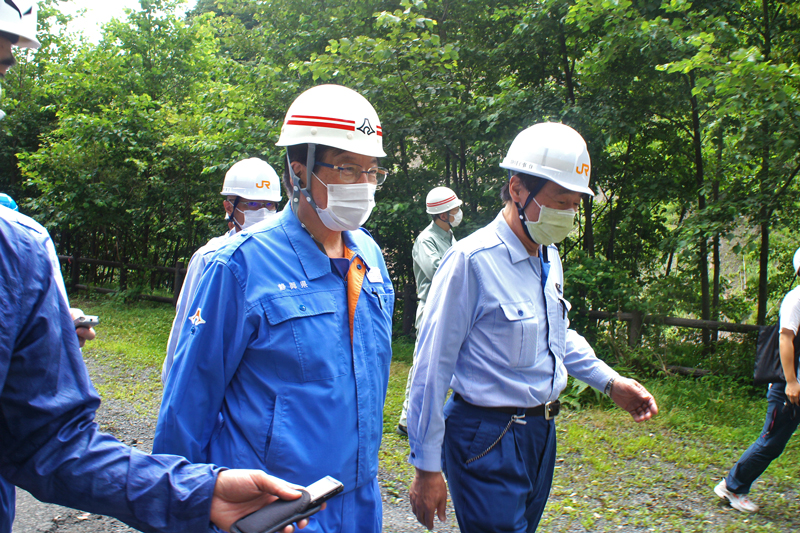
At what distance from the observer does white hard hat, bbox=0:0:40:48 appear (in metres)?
1.27

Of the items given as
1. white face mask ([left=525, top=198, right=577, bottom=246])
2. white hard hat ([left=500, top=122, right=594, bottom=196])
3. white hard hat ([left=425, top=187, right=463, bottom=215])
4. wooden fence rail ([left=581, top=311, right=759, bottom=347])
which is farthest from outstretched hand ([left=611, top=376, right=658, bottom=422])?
wooden fence rail ([left=581, top=311, right=759, bottom=347])

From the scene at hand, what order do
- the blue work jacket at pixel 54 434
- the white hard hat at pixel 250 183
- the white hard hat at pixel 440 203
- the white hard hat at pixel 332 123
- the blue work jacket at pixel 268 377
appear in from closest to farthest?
the blue work jacket at pixel 54 434
the blue work jacket at pixel 268 377
the white hard hat at pixel 332 123
the white hard hat at pixel 250 183
the white hard hat at pixel 440 203

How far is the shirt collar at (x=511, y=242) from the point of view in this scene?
270cm

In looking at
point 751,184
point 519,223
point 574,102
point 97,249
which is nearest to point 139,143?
point 97,249

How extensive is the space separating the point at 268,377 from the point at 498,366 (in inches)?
42.4

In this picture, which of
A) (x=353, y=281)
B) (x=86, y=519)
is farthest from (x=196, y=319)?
(x=86, y=519)

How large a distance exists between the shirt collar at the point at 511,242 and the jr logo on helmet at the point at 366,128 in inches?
33.8

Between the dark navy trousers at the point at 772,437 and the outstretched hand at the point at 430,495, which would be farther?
the dark navy trousers at the point at 772,437

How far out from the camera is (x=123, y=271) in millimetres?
16250

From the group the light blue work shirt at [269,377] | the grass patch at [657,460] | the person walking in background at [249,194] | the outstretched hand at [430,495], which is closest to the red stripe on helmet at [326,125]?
the light blue work shirt at [269,377]

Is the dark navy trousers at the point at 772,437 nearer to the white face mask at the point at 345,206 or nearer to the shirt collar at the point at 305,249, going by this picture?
the white face mask at the point at 345,206

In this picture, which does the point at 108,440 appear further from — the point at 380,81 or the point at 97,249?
the point at 97,249

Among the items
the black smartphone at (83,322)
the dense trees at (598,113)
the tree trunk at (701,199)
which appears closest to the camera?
the black smartphone at (83,322)

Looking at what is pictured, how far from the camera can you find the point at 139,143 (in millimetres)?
14867
